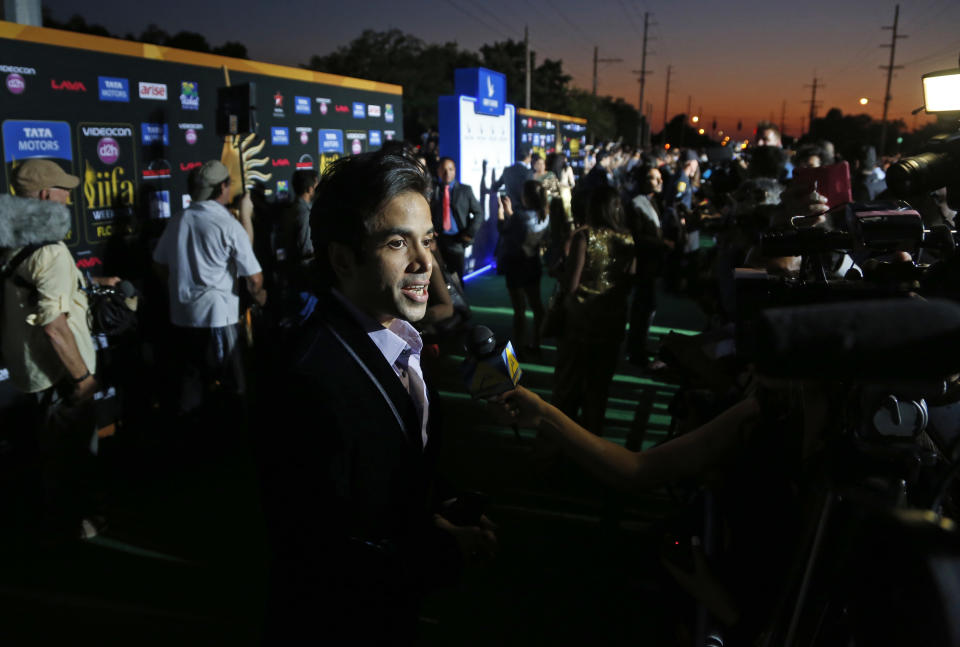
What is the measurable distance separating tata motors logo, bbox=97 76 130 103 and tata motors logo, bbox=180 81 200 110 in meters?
0.63

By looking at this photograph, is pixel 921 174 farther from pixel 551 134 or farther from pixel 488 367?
pixel 551 134

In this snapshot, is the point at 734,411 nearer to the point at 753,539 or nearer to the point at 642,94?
the point at 753,539

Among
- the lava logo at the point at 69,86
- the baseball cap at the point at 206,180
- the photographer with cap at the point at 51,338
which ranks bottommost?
the photographer with cap at the point at 51,338

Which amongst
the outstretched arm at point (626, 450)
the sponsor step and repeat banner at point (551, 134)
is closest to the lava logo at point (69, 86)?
the outstretched arm at point (626, 450)

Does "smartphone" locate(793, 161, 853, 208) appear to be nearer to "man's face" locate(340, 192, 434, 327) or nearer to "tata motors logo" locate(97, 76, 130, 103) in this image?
"man's face" locate(340, 192, 434, 327)

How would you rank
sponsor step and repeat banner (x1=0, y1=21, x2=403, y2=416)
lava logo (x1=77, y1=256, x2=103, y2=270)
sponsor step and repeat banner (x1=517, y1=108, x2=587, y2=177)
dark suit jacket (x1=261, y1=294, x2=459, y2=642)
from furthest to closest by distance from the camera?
sponsor step and repeat banner (x1=517, y1=108, x2=587, y2=177), lava logo (x1=77, y1=256, x2=103, y2=270), sponsor step and repeat banner (x1=0, y1=21, x2=403, y2=416), dark suit jacket (x1=261, y1=294, x2=459, y2=642)

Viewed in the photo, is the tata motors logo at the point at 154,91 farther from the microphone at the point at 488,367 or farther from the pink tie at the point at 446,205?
the microphone at the point at 488,367

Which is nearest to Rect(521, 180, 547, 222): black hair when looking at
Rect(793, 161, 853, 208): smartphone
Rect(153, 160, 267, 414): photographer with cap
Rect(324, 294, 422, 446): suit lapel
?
Rect(153, 160, 267, 414): photographer with cap

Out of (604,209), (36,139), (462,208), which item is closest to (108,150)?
(36,139)

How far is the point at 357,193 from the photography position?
5.32 feet

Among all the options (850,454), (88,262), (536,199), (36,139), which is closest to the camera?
(850,454)

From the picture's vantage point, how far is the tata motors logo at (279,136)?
7.57 metres

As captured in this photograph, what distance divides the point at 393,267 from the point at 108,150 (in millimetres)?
4757

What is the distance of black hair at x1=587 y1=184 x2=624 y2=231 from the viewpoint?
4539mm
